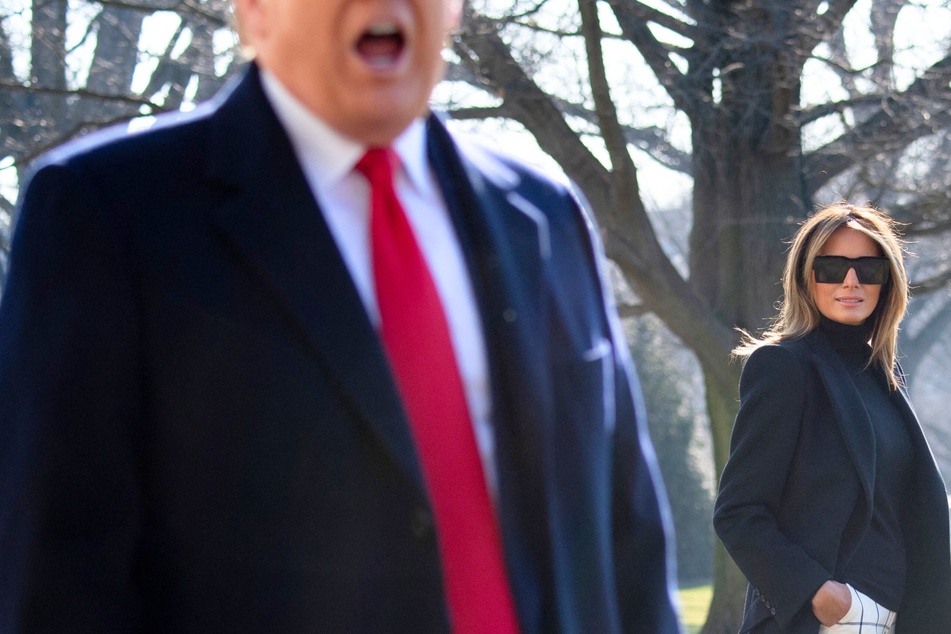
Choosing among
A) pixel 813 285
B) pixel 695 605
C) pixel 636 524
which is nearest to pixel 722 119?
pixel 813 285

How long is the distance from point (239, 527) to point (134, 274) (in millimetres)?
317

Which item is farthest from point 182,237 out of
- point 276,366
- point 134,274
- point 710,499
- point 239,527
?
point 710,499

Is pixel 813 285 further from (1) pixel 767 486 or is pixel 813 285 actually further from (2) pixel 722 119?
(2) pixel 722 119

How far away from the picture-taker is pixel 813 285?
5219 millimetres

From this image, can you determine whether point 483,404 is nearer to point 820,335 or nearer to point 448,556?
point 448,556

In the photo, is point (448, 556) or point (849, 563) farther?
point (849, 563)

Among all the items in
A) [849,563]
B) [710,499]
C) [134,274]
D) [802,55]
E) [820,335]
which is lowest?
[710,499]

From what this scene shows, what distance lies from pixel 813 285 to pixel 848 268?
14 centimetres

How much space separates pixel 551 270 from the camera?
6.49ft

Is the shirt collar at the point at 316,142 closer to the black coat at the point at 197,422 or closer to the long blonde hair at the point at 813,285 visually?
the black coat at the point at 197,422

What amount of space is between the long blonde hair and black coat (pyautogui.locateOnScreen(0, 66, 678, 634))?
11.5 ft

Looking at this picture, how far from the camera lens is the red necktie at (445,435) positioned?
1773mm

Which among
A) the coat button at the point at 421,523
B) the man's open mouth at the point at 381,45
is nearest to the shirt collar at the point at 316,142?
the man's open mouth at the point at 381,45

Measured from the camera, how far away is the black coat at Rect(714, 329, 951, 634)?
15.4 feet
